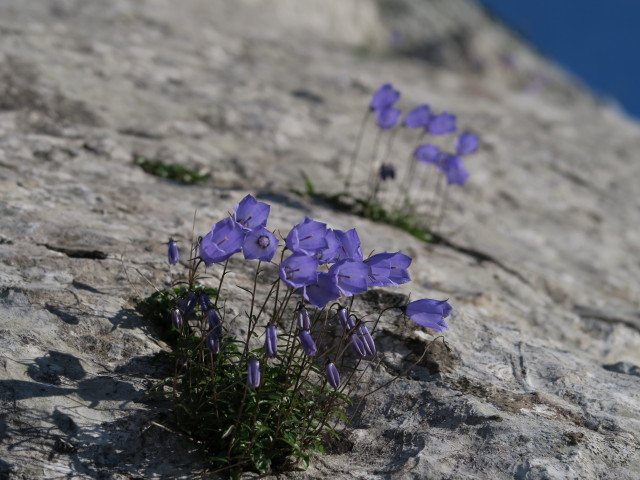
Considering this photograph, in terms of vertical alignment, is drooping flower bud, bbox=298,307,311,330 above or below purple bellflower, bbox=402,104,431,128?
below

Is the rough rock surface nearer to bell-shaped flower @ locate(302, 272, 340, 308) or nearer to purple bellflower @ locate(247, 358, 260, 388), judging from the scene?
purple bellflower @ locate(247, 358, 260, 388)

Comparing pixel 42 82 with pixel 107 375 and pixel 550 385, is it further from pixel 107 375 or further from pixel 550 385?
pixel 550 385

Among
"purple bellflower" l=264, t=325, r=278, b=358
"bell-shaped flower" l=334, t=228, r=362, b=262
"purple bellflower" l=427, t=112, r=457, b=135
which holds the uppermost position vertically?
"purple bellflower" l=427, t=112, r=457, b=135

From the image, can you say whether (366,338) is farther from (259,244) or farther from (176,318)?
(176,318)

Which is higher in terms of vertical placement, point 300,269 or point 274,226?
point 300,269

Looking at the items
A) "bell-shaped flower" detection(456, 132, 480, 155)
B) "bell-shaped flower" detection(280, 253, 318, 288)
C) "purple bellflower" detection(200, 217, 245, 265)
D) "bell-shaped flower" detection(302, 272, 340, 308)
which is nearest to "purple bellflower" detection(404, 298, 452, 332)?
"bell-shaped flower" detection(302, 272, 340, 308)

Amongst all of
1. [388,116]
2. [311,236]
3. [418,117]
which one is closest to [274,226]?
[388,116]
